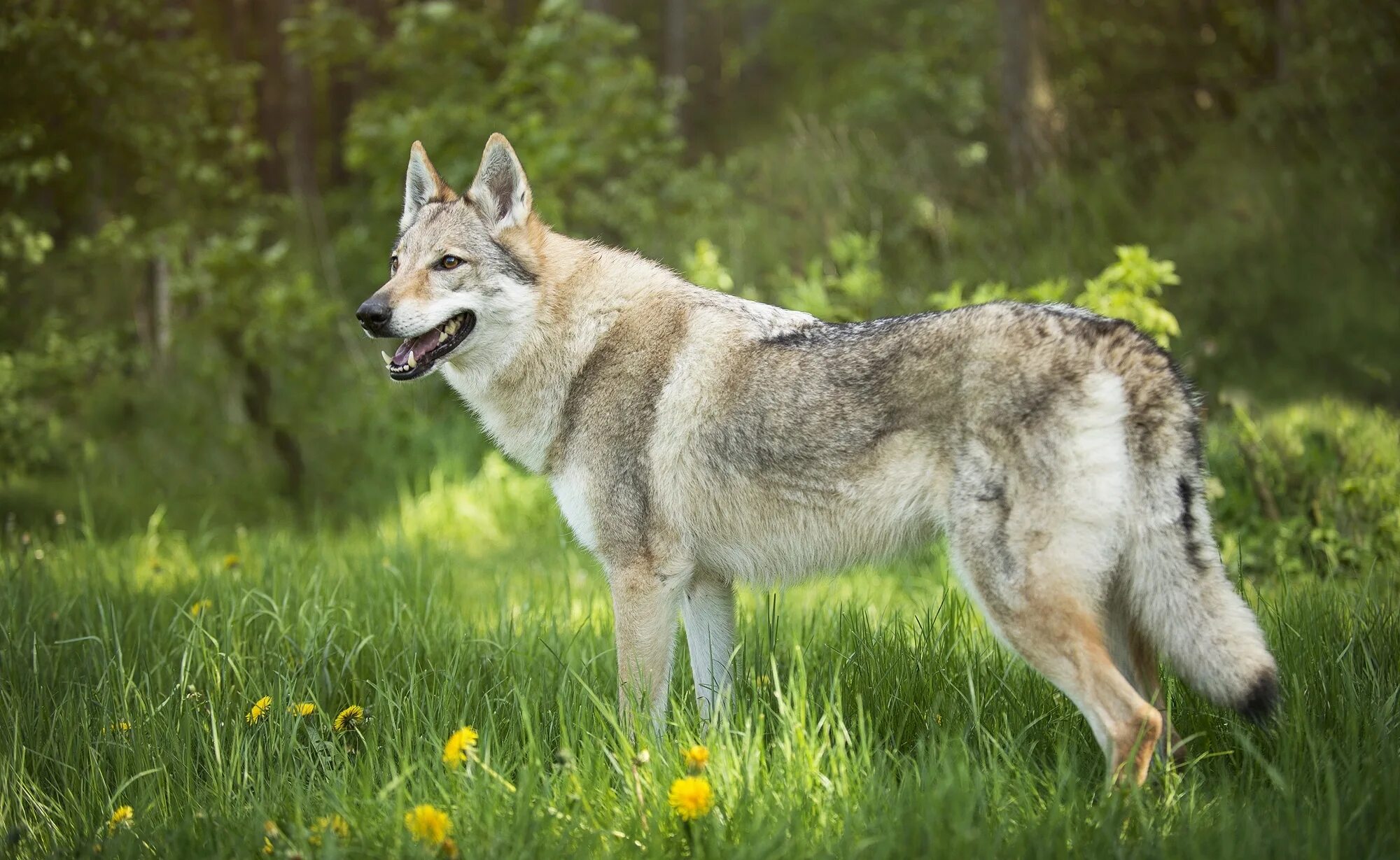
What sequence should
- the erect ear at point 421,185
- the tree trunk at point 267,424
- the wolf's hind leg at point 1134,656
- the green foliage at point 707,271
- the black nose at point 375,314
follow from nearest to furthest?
1. the wolf's hind leg at point 1134,656
2. the black nose at point 375,314
3. the erect ear at point 421,185
4. the green foliage at point 707,271
5. the tree trunk at point 267,424

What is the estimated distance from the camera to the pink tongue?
13.1ft

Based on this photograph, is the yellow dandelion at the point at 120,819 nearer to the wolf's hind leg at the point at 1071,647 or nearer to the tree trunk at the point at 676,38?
the wolf's hind leg at the point at 1071,647

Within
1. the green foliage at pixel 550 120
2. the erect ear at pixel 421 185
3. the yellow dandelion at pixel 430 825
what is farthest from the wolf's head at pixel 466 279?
the green foliage at pixel 550 120

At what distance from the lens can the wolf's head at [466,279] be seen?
393 centimetres

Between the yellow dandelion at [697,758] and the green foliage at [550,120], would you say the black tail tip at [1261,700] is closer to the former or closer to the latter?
the yellow dandelion at [697,758]

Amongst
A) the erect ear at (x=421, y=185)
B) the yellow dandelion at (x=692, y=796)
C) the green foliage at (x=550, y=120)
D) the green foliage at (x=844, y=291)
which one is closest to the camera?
the yellow dandelion at (x=692, y=796)

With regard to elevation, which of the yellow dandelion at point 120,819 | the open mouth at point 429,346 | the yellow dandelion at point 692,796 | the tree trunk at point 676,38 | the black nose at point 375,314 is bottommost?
the yellow dandelion at point 120,819

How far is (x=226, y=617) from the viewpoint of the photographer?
4320 mm

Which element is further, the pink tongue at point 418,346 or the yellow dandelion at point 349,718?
the pink tongue at point 418,346

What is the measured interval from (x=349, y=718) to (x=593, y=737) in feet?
2.79

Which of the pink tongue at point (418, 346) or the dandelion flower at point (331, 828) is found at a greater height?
the pink tongue at point (418, 346)

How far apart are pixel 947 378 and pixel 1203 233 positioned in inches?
269

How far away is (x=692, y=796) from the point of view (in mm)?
2582

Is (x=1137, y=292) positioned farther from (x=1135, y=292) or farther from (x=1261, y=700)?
(x=1261, y=700)
